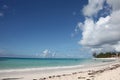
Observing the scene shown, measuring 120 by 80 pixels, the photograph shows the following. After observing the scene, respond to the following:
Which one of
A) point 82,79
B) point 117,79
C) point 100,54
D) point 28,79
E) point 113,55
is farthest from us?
point 100,54

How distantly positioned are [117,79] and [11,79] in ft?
25.6

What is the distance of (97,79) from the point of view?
12.9m

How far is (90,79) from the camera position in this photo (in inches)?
515

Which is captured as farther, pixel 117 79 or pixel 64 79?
pixel 64 79

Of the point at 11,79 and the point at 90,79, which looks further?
the point at 11,79

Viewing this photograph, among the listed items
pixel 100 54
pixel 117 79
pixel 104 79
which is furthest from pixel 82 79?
pixel 100 54

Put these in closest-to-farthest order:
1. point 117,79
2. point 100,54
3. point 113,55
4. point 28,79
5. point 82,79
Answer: point 117,79 → point 82,79 → point 28,79 → point 113,55 → point 100,54

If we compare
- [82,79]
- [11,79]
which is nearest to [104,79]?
[82,79]

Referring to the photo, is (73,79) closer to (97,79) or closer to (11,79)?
(97,79)

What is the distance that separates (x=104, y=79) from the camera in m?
12.7

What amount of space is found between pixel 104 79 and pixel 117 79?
84cm

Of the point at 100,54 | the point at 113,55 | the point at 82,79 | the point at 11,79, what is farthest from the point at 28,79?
the point at 100,54

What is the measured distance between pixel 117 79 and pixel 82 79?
2376mm

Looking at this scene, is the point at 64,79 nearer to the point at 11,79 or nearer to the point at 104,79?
the point at 104,79
